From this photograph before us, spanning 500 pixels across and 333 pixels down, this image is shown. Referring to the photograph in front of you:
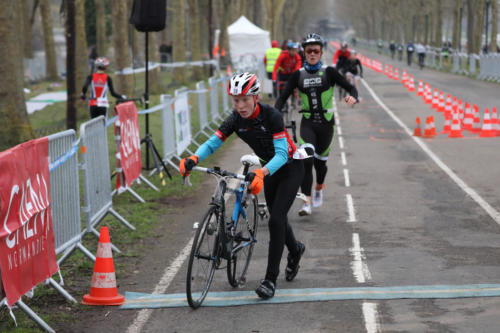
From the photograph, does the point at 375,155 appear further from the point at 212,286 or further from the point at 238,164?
the point at 212,286

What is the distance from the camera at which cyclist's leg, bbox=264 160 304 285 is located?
7891mm

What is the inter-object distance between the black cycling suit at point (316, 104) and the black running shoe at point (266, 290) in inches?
156

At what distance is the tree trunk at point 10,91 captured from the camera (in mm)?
17406

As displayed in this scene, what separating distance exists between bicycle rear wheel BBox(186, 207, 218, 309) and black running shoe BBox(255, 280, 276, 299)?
474 mm

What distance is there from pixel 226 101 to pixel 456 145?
1035 centimetres

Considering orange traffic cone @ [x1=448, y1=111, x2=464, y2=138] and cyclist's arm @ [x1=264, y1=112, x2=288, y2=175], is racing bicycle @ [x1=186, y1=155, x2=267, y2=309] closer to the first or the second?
cyclist's arm @ [x1=264, y1=112, x2=288, y2=175]

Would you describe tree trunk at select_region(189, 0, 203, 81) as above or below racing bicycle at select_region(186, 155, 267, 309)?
above

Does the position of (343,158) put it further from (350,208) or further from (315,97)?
(315,97)

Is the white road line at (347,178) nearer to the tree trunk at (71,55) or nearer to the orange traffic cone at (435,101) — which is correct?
the tree trunk at (71,55)

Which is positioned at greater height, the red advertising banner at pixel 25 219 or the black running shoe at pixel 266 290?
the red advertising banner at pixel 25 219

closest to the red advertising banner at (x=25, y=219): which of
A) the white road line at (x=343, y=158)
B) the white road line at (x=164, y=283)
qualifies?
the white road line at (x=164, y=283)

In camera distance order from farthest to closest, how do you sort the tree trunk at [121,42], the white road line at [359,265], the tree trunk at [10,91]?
1. the tree trunk at [121,42]
2. the tree trunk at [10,91]
3. the white road line at [359,265]

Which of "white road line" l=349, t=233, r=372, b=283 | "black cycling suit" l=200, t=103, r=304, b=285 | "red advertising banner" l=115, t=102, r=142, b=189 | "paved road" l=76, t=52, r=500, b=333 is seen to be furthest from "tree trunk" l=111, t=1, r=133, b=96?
"black cycling suit" l=200, t=103, r=304, b=285

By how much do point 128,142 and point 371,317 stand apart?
6357 mm
